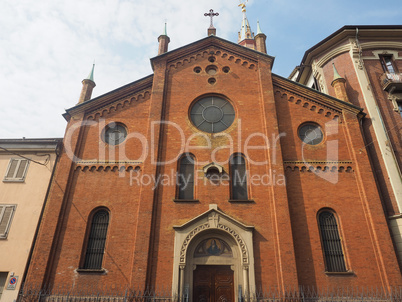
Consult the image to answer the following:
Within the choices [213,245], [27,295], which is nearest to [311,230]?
[213,245]

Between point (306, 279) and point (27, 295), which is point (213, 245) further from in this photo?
point (27, 295)

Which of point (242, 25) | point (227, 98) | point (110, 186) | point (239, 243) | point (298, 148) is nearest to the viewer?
point (239, 243)

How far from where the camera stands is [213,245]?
12.2m

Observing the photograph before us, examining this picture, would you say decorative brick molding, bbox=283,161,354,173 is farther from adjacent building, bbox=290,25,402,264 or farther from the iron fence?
the iron fence

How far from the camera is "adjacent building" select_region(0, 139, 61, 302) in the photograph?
12.1 metres

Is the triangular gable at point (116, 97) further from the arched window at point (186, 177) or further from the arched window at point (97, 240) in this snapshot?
the arched window at point (97, 240)

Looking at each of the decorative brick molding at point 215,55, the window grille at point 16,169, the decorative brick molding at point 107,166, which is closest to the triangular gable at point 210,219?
the decorative brick molding at point 107,166

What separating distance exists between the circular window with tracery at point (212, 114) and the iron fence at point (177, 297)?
7921mm

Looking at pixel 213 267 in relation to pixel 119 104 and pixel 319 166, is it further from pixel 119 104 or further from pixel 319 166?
pixel 119 104

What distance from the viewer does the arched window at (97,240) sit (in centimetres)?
1191

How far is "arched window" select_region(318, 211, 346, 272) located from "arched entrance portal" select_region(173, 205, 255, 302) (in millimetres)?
3339

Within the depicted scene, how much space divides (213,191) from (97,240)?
18.4 feet

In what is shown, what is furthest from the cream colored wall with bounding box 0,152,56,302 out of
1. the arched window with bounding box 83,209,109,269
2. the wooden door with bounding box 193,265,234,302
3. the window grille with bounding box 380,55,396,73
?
the window grille with bounding box 380,55,396,73

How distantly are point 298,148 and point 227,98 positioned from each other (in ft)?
15.4
